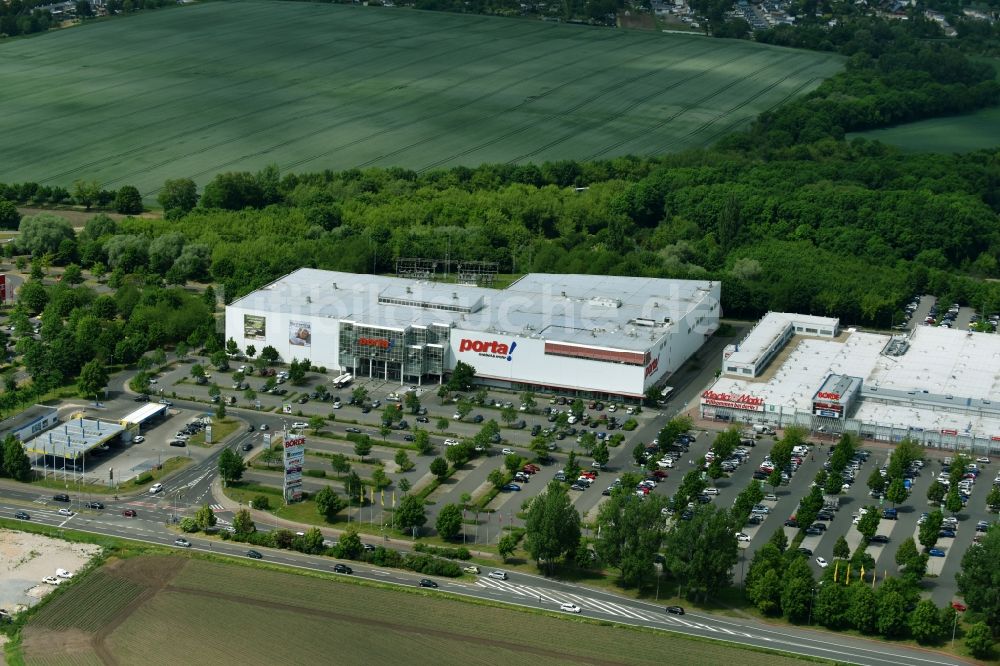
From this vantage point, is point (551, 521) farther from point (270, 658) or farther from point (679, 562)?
point (270, 658)

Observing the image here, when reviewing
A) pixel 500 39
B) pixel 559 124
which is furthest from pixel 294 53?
pixel 559 124

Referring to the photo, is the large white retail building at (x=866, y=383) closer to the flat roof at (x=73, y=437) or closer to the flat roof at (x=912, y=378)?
the flat roof at (x=912, y=378)

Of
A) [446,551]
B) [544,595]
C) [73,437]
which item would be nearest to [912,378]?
[544,595]

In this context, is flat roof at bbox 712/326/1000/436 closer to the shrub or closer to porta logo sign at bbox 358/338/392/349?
porta logo sign at bbox 358/338/392/349

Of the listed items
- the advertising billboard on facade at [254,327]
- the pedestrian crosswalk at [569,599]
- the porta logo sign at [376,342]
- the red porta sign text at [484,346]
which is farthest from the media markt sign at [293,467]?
the advertising billboard on facade at [254,327]

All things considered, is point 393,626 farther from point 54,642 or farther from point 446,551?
point 54,642

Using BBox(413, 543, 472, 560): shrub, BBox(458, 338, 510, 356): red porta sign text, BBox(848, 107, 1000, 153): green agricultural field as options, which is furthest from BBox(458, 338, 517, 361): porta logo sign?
BBox(848, 107, 1000, 153): green agricultural field
